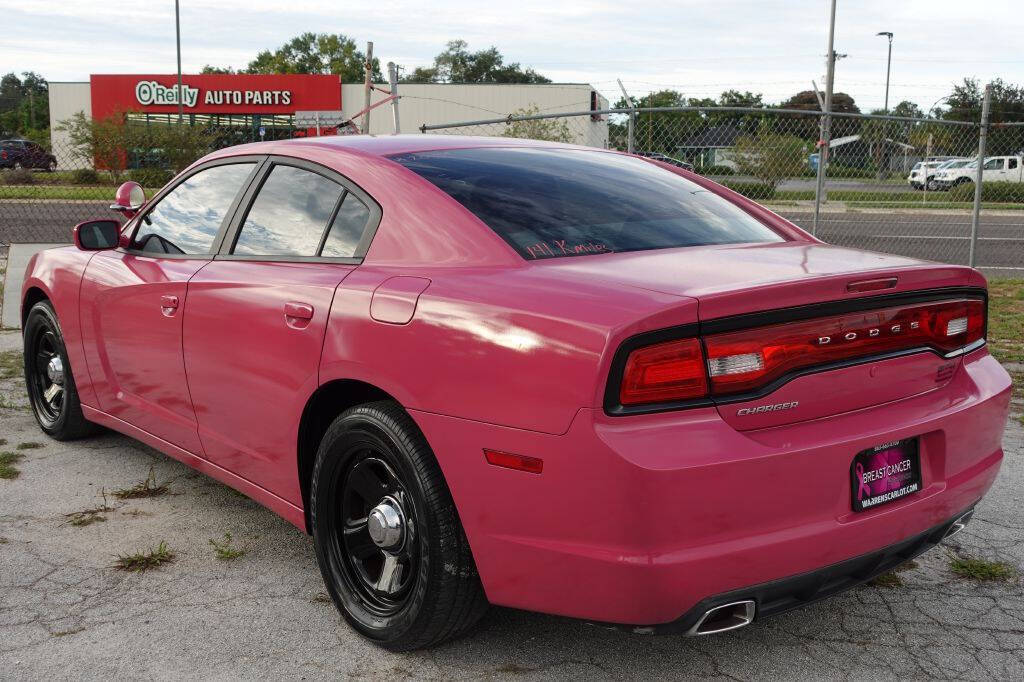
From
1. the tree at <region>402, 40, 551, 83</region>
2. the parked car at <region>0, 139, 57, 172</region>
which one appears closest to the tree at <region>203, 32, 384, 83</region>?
the tree at <region>402, 40, 551, 83</region>

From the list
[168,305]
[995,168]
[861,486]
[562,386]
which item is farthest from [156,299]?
[995,168]

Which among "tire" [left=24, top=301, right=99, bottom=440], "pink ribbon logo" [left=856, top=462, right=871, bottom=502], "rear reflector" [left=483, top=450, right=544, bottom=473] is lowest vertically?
"tire" [left=24, top=301, right=99, bottom=440]

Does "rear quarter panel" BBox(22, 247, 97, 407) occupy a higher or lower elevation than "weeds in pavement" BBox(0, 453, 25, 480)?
higher

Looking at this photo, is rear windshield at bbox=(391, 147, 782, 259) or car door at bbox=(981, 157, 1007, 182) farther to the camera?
car door at bbox=(981, 157, 1007, 182)

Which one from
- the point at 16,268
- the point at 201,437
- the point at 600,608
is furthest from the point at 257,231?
the point at 16,268

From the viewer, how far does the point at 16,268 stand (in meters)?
11.5

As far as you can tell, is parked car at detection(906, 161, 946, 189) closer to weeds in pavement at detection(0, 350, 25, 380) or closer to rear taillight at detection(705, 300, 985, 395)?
weeds in pavement at detection(0, 350, 25, 380)

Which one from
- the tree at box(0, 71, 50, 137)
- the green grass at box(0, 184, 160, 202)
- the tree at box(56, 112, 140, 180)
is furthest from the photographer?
the tree at box(0, 71, 50, 137)

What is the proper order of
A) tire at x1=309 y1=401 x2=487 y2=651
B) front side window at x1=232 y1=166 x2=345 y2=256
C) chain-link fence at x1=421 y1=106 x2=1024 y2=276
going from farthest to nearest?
chain-link fence at x1=421 y1=106 x2=1024 y2=276, front side window at x1=232 y1=166 x2=345 y2=256, tire at x1=309 y1=401 x2=487 y2=651

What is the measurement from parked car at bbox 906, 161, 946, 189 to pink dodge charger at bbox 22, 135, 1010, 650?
9533mm

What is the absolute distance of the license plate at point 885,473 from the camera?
251 centimetres

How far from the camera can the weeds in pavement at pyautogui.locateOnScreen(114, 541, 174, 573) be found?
3.54 metres

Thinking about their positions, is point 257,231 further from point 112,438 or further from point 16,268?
point 16,268

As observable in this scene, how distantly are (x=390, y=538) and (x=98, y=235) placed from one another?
2318mm
